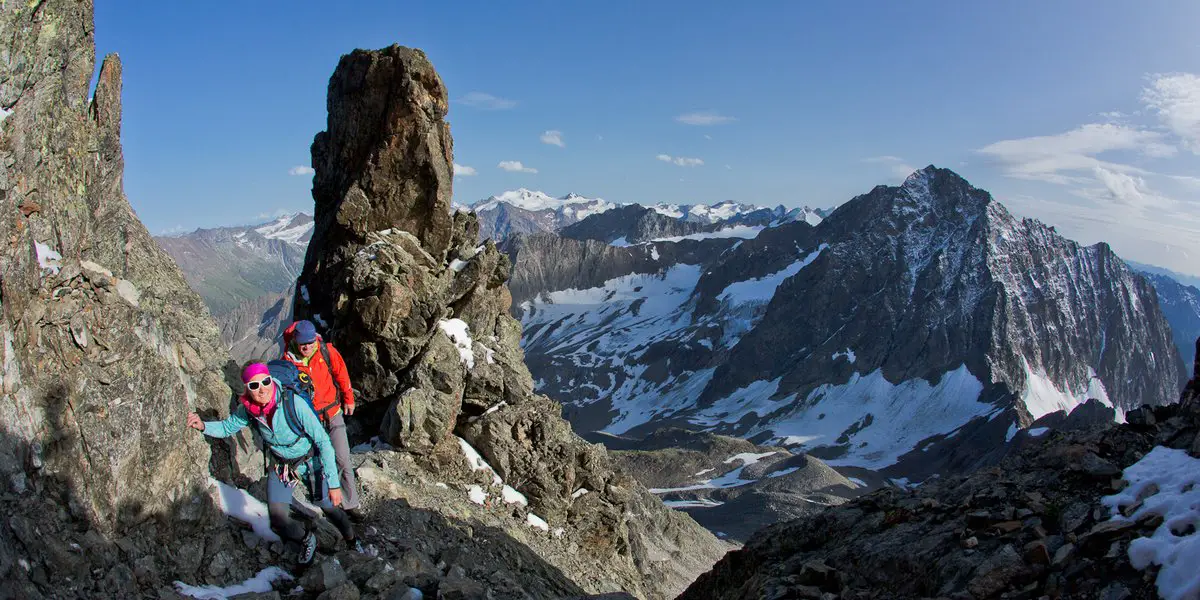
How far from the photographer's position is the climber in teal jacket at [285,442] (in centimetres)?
1107

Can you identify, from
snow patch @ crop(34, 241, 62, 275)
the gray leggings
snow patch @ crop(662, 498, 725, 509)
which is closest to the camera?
snow patch @ crop(34, 241, 62, 275)

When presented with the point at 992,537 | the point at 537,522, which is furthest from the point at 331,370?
the point at 537,522

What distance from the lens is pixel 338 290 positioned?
2827 cm

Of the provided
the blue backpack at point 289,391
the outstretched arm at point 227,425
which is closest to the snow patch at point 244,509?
the outstretched arm at point 227,425

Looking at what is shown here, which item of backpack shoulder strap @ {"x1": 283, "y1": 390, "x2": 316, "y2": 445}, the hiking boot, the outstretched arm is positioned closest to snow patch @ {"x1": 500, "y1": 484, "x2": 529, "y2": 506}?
the hiking boot

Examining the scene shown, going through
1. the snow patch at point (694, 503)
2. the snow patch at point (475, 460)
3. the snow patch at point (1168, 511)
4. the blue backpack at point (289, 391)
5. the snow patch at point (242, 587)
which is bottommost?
the snow patch at point (694, 503)

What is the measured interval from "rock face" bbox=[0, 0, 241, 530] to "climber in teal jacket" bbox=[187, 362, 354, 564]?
1101mm

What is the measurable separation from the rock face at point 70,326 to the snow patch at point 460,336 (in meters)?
14.0

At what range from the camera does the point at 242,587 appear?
1159 centimetres

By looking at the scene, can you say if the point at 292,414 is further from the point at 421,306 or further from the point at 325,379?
the point at 421,306

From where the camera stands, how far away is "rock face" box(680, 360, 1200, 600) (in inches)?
397

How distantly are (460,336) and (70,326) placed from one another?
60.9 ft

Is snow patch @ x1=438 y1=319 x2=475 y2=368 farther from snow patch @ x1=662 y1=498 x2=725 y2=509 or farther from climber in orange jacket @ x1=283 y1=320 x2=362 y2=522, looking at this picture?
snow patch @ x1=662 y1=498 x2=725 y2=509

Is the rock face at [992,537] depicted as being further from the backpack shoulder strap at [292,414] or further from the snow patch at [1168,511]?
the backpack shoulder strap at [292,414]
